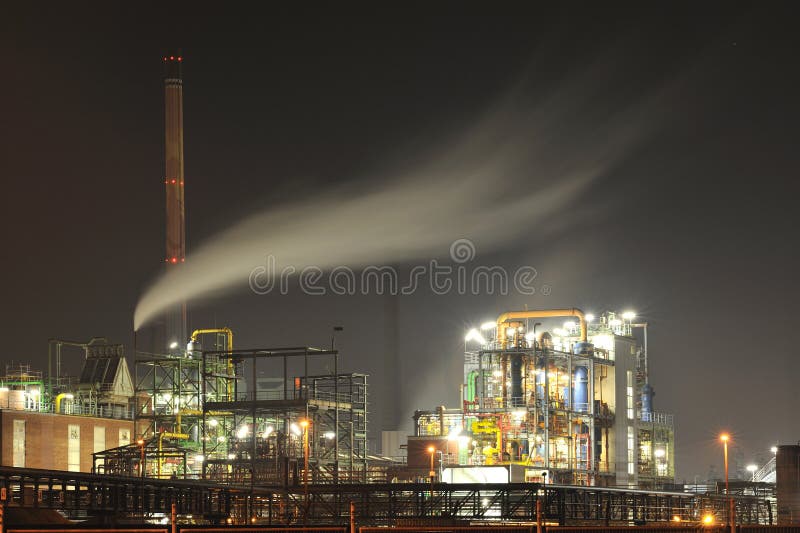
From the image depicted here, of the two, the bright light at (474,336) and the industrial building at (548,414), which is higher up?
the bright light at (474,336)

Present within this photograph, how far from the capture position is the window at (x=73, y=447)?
76500mm

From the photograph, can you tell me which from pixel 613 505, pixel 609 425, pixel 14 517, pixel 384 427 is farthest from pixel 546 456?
pixel 384 427

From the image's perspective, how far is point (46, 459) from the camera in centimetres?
7388

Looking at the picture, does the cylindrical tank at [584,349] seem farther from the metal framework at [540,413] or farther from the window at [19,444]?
the window at [19,444]

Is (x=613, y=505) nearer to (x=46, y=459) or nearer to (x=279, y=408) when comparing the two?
(x=279, y=408)

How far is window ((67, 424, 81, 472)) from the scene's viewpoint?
251 ft

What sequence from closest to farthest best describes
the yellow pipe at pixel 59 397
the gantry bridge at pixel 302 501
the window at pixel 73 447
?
the gantry bridge at pixel 302 501 → the window at pixel 73 447 → the yellow pipe at pixel 59 397

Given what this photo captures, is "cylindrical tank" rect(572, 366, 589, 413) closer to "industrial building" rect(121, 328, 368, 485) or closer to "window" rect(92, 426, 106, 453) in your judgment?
"industrial building" rect(121, 328, 368, 485)

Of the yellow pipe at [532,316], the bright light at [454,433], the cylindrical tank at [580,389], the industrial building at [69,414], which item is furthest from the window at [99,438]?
the cylindrical tank at [580,389]

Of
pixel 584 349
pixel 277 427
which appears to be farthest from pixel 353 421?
pixel 584 349

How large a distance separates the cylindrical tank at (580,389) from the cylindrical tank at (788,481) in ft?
67.8

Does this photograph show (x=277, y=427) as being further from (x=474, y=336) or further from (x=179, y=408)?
(x=474, y=336)

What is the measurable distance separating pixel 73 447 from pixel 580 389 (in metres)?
34.3

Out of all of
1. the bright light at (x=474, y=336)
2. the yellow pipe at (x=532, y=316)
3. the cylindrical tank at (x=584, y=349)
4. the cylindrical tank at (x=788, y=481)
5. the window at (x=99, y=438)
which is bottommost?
the cylindrical tank at (x=788, y=481)
